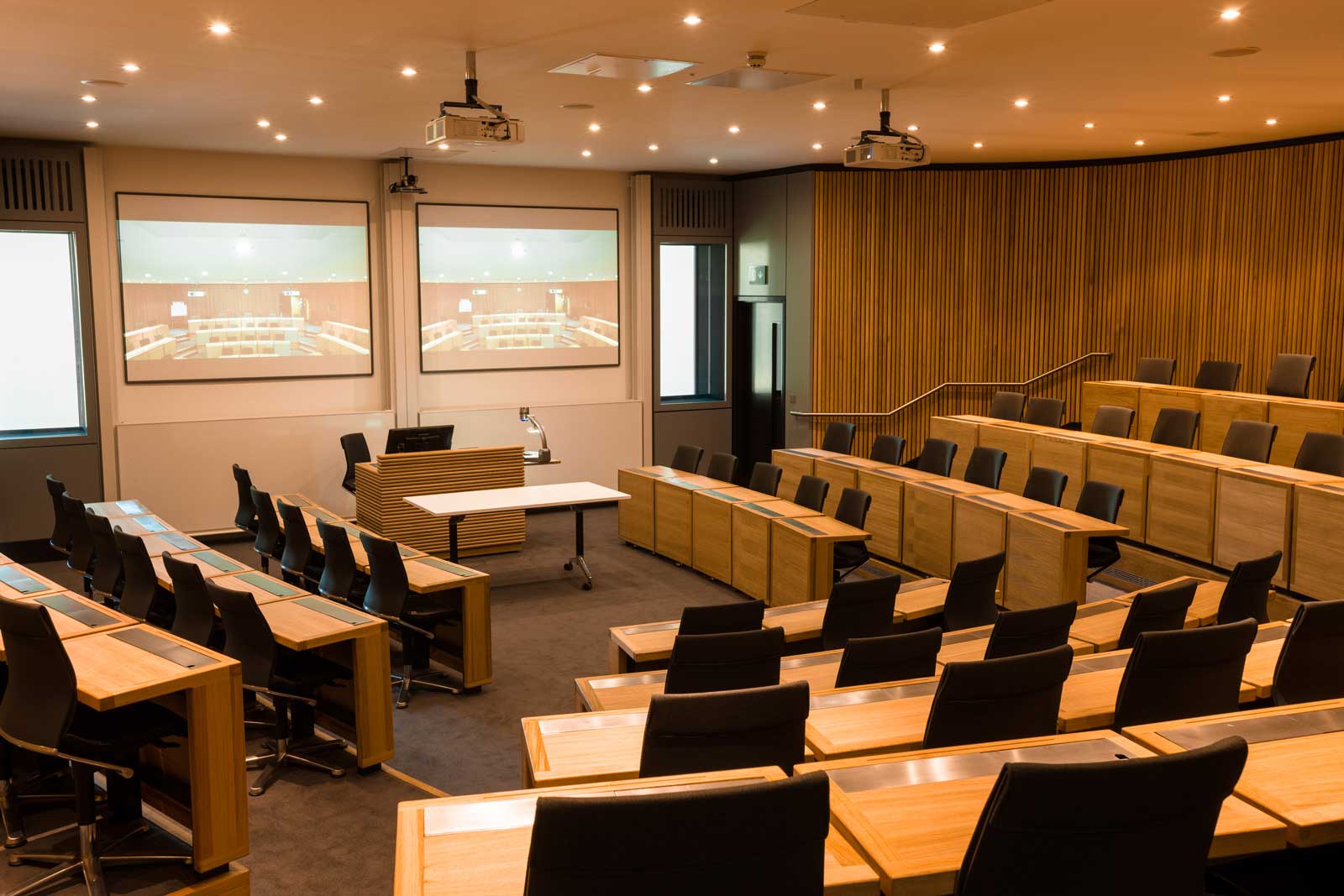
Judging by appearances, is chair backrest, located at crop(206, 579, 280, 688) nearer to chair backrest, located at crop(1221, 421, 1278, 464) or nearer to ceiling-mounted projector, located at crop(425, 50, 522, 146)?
ceiling-mounted projector, located at crop(425, 50, 522, 146)

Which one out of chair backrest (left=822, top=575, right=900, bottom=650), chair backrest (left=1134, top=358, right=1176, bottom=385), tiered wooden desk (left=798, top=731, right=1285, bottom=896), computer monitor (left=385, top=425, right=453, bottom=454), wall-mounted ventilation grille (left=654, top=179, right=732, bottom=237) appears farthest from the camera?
wall-mounted ventilation grille (left=654, top=179, right=732, bottom=237)

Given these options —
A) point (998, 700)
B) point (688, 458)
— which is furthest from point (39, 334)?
point (998, 700)

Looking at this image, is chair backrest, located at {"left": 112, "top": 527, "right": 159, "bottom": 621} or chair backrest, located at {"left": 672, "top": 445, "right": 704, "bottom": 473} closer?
chair backrest, located at {"left": 112, "top": 527, "right": 159, "bottom": 621}

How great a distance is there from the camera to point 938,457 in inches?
388

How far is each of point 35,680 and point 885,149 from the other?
6.47 m

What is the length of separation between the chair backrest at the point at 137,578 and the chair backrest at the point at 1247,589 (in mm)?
5675

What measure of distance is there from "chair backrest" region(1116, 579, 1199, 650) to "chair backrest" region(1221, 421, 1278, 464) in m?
4.20

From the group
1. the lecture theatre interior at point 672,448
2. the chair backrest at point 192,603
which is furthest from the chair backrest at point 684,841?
the chair backrest at point 192,603

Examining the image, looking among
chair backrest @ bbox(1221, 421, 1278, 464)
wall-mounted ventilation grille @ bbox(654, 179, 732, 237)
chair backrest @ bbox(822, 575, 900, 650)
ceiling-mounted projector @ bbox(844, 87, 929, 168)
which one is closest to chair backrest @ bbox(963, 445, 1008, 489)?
chair backrest @ bbox(1221, 421, 1278, 464)

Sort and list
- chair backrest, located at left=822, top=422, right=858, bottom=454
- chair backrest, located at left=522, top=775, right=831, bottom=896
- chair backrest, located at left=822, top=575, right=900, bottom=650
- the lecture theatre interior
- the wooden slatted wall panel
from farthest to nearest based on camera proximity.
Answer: the wooden slatted wall panel → chair backrest, located at left=822, top=422, right=858, bottom=454 → chair backrest, located at left=822, top=575, right=900, bottom=650 → the lecture theatre interior → chair backrest, located at left=522, top=775, right=831, bottom=896

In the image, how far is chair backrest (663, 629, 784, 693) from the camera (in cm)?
427

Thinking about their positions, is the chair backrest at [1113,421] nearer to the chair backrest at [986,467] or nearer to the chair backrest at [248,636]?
the chair backrest at [986,467]

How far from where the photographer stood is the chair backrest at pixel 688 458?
11016 millimetres

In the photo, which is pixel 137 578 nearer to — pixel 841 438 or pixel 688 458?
pixel 688 458
